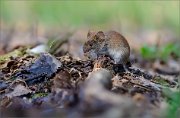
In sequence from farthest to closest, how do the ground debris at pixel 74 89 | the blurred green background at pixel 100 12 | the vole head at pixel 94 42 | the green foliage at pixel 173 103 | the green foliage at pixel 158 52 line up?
the blurred green background at pixel 100 12, the green foliage at pixel 158 52, the vole head at pixel 94 42, the green foliage at pixel 173 103, the ground debris at pixel 74 89

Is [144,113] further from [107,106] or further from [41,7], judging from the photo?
[41,7]

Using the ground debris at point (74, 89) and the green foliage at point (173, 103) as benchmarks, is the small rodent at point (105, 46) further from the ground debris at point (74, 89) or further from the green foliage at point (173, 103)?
the green foliage at point (173, 103)

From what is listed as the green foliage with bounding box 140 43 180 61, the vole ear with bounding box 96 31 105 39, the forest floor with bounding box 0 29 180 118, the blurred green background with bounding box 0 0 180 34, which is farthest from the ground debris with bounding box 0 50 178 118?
the blurred green background with bounding box 0 0 180 34

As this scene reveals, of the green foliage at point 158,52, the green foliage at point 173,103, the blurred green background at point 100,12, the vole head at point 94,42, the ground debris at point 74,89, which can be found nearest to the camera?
the ground debris at point 74,89

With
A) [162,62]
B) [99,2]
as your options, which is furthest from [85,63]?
[99,2]

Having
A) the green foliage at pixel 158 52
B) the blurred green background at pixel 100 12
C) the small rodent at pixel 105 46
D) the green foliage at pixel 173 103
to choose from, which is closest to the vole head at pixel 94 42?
the small rodent at pixel 105 46

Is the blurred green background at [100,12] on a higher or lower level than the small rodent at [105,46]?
lower
